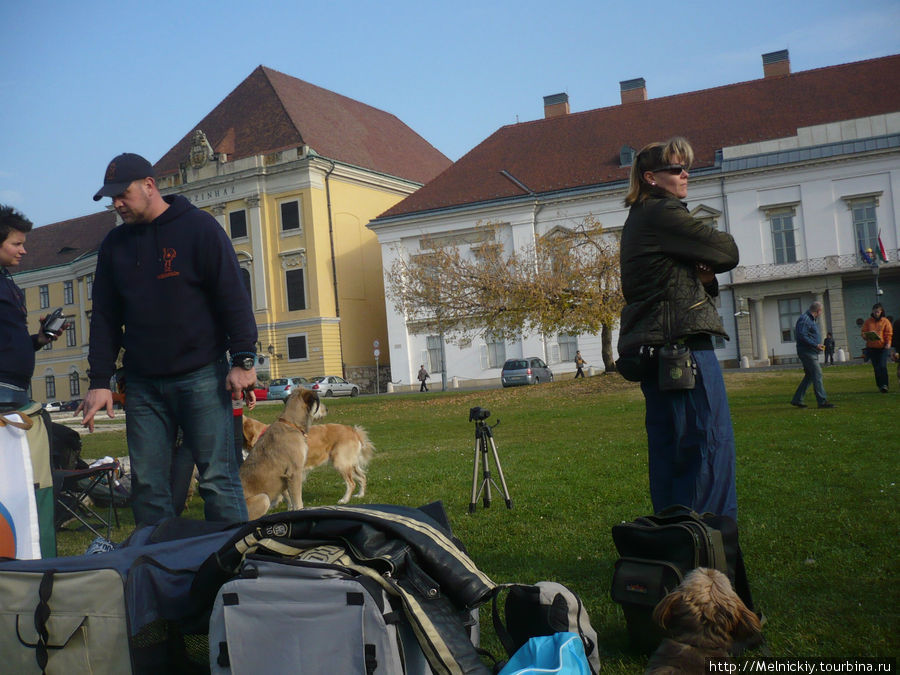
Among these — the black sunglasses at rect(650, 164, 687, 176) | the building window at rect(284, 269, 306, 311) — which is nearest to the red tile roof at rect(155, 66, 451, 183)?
the building window at rect(284, 269, 306, 311)

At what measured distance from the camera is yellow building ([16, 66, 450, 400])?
50594mm

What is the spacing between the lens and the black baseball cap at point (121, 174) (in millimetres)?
4145

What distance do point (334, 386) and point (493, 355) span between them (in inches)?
381

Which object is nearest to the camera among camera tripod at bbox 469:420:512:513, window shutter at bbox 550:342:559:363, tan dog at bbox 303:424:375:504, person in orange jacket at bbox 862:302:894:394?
camera tripod at bbox 469:420:512:513

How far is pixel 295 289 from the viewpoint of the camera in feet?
170

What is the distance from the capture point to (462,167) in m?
48.9

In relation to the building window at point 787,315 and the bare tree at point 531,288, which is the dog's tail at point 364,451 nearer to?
the bare tree at point 531,288

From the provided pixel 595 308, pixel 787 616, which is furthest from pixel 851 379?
pixel 787 616

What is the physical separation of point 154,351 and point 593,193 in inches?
1658

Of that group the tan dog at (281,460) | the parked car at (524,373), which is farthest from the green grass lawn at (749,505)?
the parked car at (524,373)

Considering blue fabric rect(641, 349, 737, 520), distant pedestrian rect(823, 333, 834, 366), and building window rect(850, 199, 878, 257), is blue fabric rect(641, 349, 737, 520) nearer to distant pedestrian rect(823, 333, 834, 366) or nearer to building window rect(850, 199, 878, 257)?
distant pedestrian rect(823, 333, 834, 366)

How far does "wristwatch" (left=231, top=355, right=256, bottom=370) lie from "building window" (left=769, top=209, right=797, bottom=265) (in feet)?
141

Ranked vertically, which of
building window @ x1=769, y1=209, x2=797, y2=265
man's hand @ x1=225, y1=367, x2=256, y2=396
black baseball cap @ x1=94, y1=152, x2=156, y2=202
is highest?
building window @ x1=769, y1=209, x2=797, y2=265

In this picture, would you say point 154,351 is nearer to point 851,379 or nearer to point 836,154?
point 851,379
